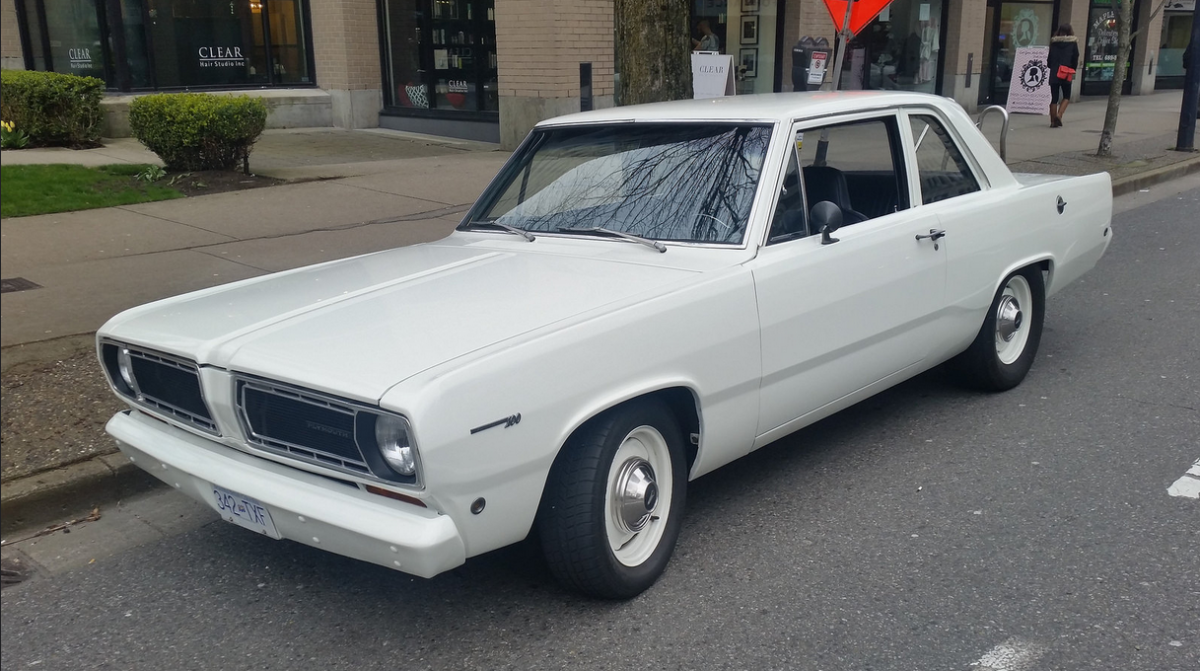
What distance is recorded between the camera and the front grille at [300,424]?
3.08 m

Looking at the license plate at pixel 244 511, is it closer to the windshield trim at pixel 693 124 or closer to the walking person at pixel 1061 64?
the windshield trim at pixel 693 124

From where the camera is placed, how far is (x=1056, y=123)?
60.5ft

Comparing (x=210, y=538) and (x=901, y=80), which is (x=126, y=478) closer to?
(x=210, y=538)

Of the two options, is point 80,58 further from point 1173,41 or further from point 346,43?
point 1173,41

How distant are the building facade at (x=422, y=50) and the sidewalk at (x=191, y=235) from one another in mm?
834

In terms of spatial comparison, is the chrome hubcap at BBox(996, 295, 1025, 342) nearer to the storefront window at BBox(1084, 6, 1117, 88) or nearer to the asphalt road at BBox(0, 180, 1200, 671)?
the asphalt road at BBox(0, 180, 1200, 671)

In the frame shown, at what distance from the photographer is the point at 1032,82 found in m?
16.6

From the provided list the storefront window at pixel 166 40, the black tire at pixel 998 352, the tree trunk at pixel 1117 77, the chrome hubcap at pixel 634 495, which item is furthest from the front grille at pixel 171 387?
the tree trunk at pixel 1117 77

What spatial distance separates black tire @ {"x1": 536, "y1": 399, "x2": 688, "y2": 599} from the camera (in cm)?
331

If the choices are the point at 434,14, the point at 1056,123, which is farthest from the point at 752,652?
the point at 1056,123

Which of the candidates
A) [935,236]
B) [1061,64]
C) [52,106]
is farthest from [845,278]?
[1061,64]

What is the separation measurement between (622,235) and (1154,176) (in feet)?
37.8

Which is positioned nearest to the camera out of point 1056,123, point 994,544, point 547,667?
point 547,667

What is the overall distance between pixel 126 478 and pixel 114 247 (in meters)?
4.37
